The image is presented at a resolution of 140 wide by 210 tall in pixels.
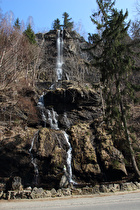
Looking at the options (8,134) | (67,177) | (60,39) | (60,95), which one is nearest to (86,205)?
(67,177)

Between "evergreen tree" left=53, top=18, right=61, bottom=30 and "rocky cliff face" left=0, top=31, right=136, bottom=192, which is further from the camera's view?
"evergreen tree" left=53, top=18, right=61, bottom=30

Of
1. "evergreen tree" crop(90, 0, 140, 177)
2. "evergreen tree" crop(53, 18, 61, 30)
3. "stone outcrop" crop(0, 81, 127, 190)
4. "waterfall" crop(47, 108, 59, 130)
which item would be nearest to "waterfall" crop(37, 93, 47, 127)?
"waterfall" crop(47, 108, 59, 130)

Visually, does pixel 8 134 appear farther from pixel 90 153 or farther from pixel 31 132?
pixel 90 153

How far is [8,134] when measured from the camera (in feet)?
48.6

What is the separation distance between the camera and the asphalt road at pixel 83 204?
6.48 metres

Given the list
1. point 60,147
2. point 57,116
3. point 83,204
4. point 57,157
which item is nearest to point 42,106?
point 57,116

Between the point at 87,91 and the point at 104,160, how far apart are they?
383 inches

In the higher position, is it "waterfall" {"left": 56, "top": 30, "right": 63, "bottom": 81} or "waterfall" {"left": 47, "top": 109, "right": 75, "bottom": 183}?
"waterfall" {"left": 56, "top": 30, "right": 63, "bottom": 81}

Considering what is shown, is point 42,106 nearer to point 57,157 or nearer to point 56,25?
point 57,157

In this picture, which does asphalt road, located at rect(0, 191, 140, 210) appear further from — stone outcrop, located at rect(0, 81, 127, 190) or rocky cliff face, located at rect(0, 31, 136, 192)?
rocky cliff face, located at rect(0, 31, 136, 192)

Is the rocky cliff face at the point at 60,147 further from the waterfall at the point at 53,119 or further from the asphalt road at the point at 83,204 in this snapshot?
the asphalt road at the point at 83,204

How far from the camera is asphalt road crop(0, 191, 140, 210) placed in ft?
21.3

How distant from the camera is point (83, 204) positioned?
276 inches

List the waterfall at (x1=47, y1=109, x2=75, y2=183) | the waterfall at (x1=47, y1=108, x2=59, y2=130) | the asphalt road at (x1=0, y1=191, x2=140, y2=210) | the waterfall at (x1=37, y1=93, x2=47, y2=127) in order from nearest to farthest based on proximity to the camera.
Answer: the asphalt road at (x1=0, y1=191, x2=140, y2=210) < the waterfall at (x1=47, y1=109, x2=75, y2=183) < the waterfall at (x1=47, y1=108, x2=59, y2=130) < the waterfall at (x1=37, y1=93, x2=47, y2=127)
